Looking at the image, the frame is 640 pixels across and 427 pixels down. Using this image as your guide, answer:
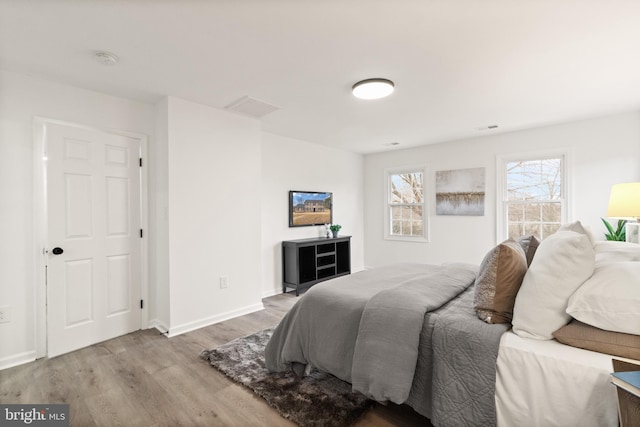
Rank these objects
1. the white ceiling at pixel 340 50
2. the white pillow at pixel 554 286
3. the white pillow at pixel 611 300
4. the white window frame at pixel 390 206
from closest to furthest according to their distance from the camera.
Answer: the white pillow at pixel 611 300
the white pillow at pixel 554 286
the white ceiling at pixel 340 50
the white window frame at pixel 390 206

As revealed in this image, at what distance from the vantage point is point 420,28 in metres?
1.92

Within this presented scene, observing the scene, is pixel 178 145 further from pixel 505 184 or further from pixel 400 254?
pixel 505 184

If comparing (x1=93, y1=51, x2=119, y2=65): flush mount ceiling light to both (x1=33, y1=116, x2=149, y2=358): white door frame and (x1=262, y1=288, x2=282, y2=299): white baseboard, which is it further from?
(x1=262, y1=288, x2=282, y2=299): white baseboard

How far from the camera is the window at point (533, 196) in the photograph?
4168 mm

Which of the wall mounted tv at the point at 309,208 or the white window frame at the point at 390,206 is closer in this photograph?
the wall mounted tv at the point at 309,208

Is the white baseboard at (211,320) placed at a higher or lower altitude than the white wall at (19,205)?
lower

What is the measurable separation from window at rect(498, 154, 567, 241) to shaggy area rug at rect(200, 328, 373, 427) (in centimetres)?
381

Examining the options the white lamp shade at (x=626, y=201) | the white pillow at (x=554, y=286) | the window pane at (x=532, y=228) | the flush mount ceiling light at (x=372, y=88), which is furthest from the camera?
the window pane at (x=532, y=228)

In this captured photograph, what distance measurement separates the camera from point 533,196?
4.38 metres

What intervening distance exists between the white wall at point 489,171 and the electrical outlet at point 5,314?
5.17 meters

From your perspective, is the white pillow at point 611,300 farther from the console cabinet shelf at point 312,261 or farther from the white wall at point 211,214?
the console cabinet shelf at point 312,261

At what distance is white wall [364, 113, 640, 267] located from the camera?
3.70 meters

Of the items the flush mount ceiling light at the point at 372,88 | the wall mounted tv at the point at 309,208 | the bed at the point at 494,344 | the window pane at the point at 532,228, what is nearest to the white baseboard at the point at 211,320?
the wall mounted tv at the point at 309,208

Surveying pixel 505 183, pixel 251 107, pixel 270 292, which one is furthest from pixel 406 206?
pixel 251 107
